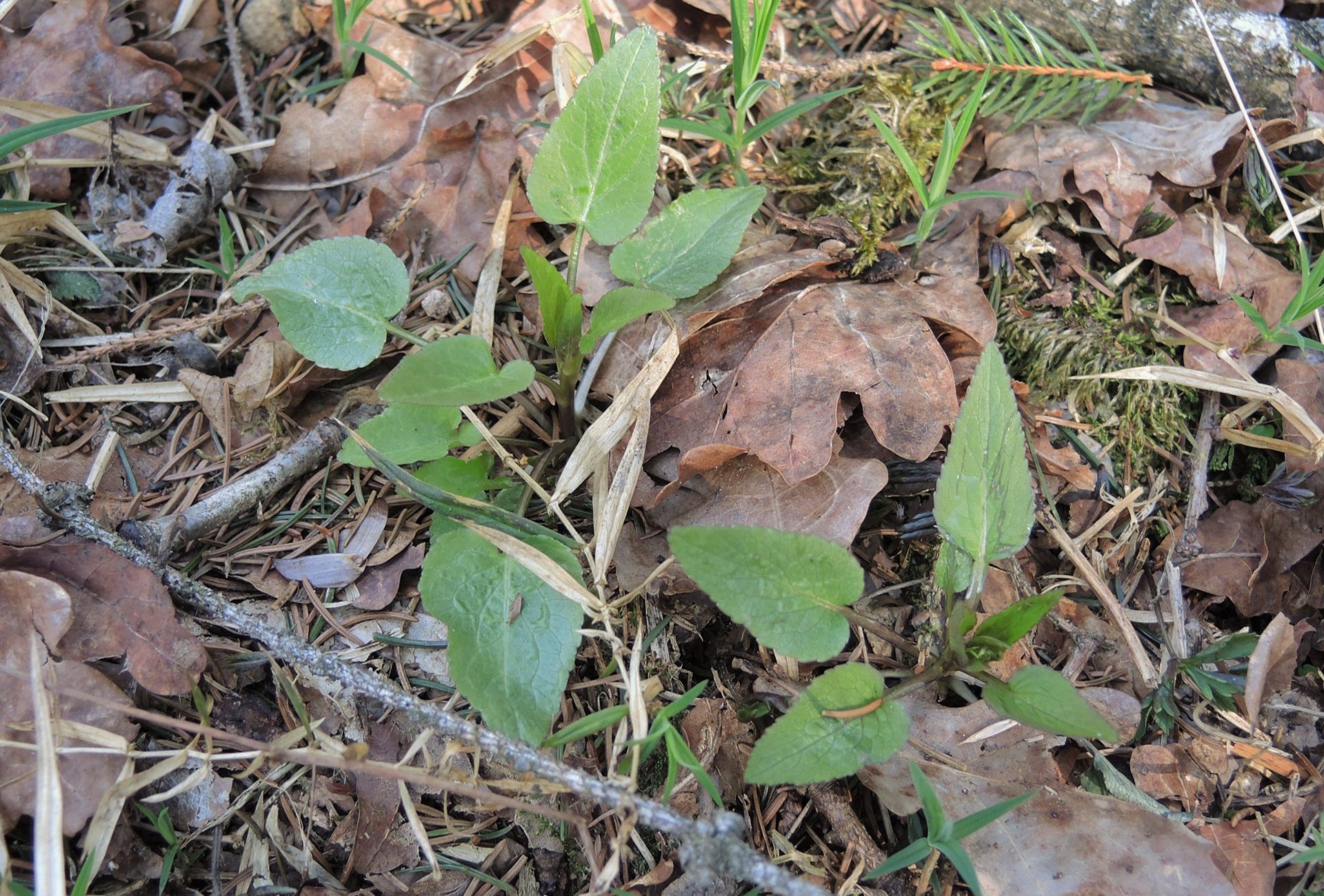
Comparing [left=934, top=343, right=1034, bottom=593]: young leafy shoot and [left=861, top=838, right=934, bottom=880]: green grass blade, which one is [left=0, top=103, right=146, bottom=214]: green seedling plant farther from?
[left=861, top=838, right=934, bottom=880]: green grass blade

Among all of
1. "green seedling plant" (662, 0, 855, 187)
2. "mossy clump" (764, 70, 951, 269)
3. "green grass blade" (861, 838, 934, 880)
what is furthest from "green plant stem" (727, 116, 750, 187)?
"green grass blade" (861, 838, 934, 880)

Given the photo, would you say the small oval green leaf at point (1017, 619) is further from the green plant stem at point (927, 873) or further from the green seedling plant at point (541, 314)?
the green seedling plant at point (541, 314)

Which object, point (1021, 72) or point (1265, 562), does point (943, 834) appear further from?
point (1021, 72)

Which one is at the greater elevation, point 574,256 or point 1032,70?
point 1032,70

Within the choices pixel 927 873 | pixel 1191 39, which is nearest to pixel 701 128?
pixel 1191 39

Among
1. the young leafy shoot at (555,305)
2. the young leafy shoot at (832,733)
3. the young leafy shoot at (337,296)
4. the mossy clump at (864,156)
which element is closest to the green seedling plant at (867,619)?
the young leafy shoot at (832,733)

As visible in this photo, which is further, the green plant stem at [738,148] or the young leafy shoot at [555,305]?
the green plant stem at [738,148]
